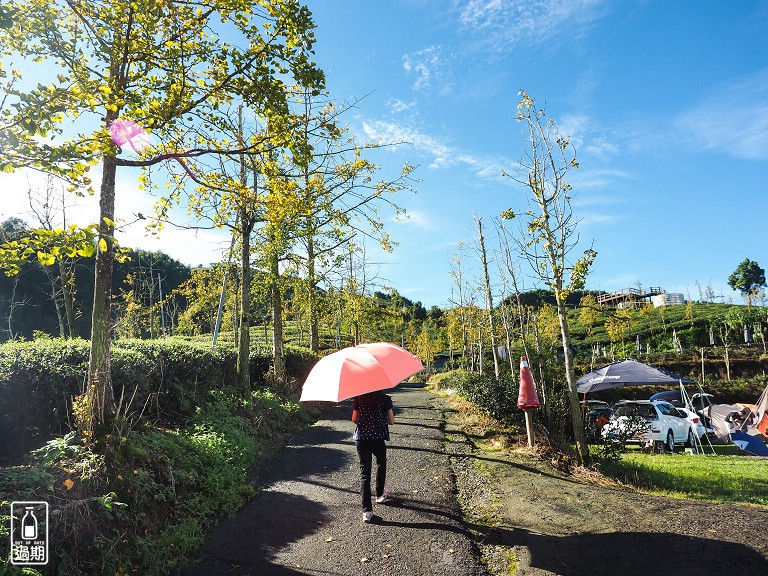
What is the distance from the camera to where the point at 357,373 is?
485 cm

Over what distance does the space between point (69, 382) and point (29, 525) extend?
265 cm

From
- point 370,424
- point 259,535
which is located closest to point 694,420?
point 370,424

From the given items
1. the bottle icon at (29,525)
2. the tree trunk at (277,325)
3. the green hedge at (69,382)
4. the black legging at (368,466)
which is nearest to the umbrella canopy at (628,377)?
the tree trunk at (277,325)

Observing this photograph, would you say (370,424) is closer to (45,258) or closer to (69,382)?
(45,258)

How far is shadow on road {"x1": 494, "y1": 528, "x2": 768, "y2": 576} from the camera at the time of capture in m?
3.77

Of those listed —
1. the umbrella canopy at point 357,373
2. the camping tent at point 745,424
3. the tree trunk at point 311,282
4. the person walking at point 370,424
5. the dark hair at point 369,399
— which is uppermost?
the tree trunk at point 311,282

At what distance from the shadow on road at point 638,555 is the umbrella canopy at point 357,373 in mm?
2026

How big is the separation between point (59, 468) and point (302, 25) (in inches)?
204

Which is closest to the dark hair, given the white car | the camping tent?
the white car

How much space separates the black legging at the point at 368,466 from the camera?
508 centimetres

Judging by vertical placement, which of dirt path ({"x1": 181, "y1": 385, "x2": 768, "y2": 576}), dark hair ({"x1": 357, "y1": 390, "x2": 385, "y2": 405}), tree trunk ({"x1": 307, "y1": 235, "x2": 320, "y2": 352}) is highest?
tree trunk ({"x1": 307, "y1": 235, "x2": 320, "y2": 352})

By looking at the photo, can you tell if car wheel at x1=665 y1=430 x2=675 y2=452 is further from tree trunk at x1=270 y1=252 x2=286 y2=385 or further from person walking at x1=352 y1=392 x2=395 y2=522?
person walking at x1=352 y1=392 x2=395 y2=522

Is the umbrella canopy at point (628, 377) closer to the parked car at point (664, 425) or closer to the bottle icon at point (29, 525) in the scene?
the parked car at point (664, 425)

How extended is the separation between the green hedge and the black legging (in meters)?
2.97
